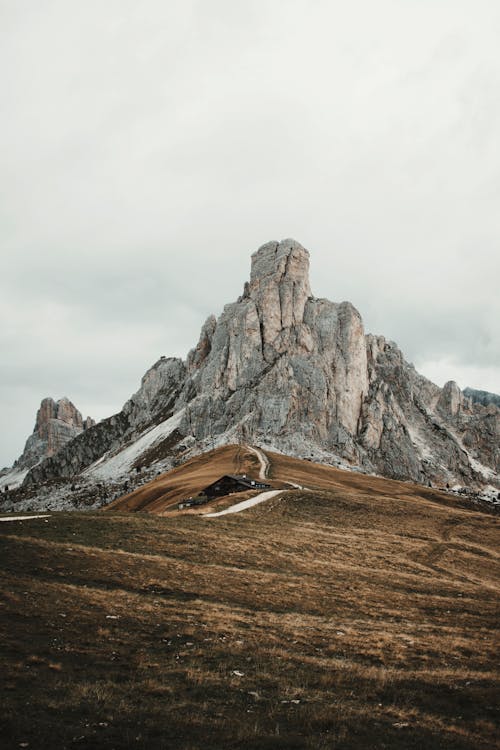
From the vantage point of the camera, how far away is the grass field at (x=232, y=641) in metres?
13.7

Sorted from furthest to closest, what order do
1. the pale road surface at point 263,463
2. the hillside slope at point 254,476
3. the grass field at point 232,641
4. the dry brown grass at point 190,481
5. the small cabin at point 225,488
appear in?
1. the pale road surface at point 263,463
2. the hillside slope at point 254,476
3. the dry brown grass at point 190,481
4. the small cabin at point 225,488
5. the grass field at point 232,641

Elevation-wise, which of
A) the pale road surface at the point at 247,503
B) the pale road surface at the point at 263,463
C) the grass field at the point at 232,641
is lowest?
the grass field at the point at 232,641

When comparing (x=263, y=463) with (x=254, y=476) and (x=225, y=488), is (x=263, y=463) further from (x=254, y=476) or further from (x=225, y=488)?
(x=225, y=488)

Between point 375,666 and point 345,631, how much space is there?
13.4ft

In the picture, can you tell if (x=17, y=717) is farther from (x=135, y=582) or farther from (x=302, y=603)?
(x=302, y=603)

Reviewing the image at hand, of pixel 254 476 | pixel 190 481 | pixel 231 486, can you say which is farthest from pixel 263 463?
pixel 231 486

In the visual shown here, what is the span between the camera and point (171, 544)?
118 feet

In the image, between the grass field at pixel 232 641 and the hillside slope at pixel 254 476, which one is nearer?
the grass field at pixel 232 641

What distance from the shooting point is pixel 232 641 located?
2088 cm

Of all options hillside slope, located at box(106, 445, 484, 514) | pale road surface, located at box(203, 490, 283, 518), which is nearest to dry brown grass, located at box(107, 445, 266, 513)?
hillside slope, located at box(106, 445, 484, 514)

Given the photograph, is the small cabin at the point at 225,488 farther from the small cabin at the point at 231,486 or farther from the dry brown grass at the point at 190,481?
the dry brown grass at the point at 190,481

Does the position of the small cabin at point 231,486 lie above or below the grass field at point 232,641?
above

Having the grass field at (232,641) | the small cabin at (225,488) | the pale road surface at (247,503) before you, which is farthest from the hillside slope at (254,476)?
the grass field at (232,641)

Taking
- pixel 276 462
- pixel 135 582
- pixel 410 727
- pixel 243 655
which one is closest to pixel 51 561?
pixel 135 582
